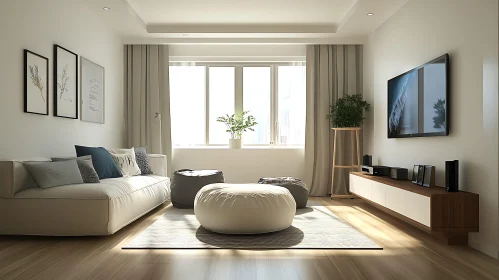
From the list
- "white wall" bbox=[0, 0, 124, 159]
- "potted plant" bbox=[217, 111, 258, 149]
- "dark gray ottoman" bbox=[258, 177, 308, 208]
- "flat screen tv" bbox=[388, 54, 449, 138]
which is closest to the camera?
"white wall" bbox=[0, 0, 124, 159]

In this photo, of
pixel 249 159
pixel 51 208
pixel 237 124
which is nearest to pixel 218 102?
pixel 237 124

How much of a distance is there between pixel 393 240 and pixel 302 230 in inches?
30.9

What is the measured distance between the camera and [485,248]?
3107 mm

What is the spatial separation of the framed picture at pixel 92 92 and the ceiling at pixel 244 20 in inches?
28.1

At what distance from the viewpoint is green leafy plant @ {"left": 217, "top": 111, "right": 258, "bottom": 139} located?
6.70 m

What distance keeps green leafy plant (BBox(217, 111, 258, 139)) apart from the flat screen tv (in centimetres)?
238

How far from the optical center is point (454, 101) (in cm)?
359

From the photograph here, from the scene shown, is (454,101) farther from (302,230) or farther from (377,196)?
(302,230)

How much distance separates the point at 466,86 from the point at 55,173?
358 cm

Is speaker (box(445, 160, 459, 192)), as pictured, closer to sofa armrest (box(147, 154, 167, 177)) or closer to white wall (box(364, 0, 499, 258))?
white wall (box(364, 0, 499, 258))

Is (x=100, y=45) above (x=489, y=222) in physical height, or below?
above

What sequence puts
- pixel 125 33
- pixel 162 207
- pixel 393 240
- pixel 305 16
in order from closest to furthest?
pixel 393 240, pixel 162 207, pixel 305 16, pixel 125 33

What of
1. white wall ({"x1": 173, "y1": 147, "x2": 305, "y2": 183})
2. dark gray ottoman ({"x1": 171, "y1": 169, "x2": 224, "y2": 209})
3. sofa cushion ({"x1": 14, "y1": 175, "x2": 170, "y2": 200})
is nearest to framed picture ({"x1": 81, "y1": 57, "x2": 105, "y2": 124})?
dark gray ottoman ({"x1": 171, "y1": 169, "x2": 224, "y2": 209})

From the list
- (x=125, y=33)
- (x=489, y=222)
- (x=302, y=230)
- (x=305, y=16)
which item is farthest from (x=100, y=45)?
(x=489, y=222)
